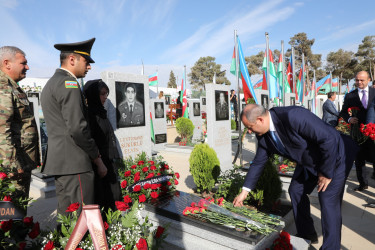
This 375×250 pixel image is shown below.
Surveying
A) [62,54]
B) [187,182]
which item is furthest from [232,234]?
[187,182]

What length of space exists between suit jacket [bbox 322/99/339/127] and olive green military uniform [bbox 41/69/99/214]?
7630 millimetres

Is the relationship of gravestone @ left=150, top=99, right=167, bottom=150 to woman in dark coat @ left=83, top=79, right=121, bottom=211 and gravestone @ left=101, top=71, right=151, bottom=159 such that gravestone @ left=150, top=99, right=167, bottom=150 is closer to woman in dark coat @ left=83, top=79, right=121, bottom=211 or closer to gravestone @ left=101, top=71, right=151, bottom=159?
gravestone @ left=101, top=71, right=151, bottom=159

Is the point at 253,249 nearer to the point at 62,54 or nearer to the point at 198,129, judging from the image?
the point at 62,54

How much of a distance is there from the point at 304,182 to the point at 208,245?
1.31 metres

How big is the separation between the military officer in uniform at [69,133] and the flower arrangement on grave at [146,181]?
1031 mm

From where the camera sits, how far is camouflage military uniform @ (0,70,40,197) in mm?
2557

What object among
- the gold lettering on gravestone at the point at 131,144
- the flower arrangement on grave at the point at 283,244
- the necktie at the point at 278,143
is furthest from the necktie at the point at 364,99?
the gold lettering on gravestone at the point at 131,144

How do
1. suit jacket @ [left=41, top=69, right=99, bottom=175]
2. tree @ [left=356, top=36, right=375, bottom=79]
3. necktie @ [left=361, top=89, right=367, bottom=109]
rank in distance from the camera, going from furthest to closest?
tree @ [left=356, top=36, right=375, bottom=79] < necktie @ [left=361, top=89, right=367, bottom=109] < suit jacket @ [left=41, top=69, right=99, bottom=175]

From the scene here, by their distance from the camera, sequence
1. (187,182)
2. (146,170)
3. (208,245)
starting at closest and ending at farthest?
1. (208,245)
2. (146,170)
3. (187,182)

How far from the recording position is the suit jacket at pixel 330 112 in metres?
7.91

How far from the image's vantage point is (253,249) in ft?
8.18

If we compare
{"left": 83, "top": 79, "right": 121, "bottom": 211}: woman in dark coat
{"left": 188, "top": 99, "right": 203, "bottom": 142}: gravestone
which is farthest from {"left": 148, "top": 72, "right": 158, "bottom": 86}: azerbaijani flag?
{"left": 83, "top": 79, "right": 121, "bottom": 211}: woman in dark coat

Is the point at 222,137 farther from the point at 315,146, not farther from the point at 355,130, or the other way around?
the point at 315,146

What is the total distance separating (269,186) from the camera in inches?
152
